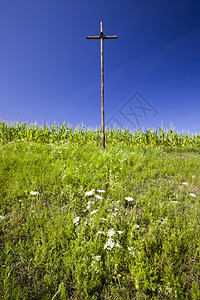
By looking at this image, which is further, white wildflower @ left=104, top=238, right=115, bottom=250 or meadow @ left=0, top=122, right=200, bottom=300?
white wildflower @ left=104, top=238, right=115, bottom=250

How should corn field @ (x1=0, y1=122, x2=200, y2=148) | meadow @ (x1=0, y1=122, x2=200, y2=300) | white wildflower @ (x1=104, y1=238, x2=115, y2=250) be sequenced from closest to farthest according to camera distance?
meadow @ (x1=0, y1=122, x2=200, y2=300), white wildflower @ (x1=104, y1=238, x2=115, y2=250), corn field @ (x1=0, y1=122, x2=200, y2=148)

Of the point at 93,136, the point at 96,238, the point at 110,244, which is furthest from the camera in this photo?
the point at 93,136

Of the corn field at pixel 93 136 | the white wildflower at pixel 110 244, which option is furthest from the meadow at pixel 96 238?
the corn field at pixel 93 136

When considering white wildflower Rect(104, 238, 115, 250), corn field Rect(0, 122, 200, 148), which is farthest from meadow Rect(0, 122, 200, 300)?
corn field Rect(0, 122, 200, 148)

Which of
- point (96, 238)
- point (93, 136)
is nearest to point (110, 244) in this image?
point (96, 238)

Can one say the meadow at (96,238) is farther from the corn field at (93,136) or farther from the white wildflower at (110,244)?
the corn field at (93,136)

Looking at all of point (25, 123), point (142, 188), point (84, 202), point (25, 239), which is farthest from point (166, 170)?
point (25, 123)

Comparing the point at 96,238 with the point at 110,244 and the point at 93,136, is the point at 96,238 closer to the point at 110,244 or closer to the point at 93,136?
the point at 110,244

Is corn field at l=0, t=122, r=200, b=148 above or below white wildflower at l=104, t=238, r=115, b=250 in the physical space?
above

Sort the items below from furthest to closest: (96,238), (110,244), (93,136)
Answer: (93,136)
(96,238)
(110,244)

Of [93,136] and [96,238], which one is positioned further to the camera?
[93,136]

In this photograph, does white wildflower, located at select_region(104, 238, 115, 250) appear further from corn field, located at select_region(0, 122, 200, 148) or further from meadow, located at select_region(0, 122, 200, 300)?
corn field, located at select_region(0, 122, 200, 148)

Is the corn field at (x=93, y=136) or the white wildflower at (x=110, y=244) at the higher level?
the corn field at (x=93, y=136)

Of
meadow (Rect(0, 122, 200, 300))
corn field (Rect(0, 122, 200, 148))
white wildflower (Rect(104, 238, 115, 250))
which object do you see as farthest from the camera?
corn field (Rect(0, 122, 200, 148))
